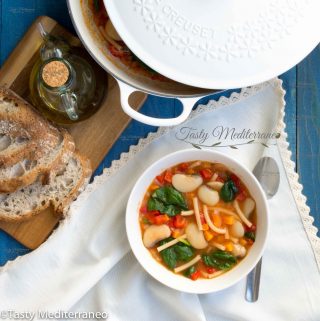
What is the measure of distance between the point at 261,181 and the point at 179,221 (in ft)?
0.88

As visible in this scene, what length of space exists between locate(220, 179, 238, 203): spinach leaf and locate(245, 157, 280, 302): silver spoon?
8 cm

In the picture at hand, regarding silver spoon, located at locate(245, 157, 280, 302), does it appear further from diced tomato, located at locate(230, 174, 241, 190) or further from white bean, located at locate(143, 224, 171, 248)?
white bean, located at locate(143, 224, 171, 248)

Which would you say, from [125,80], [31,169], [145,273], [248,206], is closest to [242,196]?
[248,206]

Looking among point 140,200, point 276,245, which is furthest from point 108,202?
point 276,245

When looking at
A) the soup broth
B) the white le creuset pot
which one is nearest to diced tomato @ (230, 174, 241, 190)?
the soup broth

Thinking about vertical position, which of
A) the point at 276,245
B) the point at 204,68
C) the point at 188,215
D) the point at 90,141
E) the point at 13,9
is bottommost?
the point at 276,245

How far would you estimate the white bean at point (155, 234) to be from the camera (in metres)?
1.54

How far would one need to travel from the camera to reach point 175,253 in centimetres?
156

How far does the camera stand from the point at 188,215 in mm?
1560

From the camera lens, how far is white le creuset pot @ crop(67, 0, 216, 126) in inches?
51.3

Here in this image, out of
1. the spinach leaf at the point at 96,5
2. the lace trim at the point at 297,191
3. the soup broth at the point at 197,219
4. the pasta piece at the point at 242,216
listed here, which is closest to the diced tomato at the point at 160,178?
the soup broth at the point at 197,219

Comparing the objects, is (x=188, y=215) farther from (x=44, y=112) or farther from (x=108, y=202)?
(x=44, y=112)

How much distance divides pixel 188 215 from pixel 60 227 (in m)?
0.37

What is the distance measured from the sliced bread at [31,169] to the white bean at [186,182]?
0.31m
